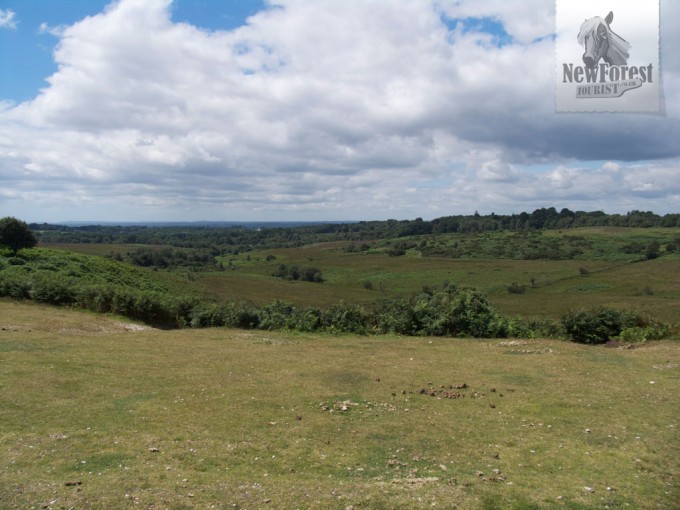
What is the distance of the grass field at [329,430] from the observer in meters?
7.92

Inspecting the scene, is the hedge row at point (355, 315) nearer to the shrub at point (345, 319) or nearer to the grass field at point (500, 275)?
the shrub at point (345, 319)

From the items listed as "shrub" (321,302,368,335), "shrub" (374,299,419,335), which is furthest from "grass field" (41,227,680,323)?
"shrub" (374,299,419,335)

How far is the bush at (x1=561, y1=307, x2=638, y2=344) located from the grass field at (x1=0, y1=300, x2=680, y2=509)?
657 cm

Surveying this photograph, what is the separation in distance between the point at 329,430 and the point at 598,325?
21607mm

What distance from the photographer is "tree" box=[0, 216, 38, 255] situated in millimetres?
41250

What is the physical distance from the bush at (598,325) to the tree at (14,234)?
41883 millimetres

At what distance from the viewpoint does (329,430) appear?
440 inches

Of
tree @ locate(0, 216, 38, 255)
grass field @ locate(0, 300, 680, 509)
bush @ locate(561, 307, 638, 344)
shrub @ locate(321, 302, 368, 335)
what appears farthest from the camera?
tree @ locate(0, 216, 38, 255)

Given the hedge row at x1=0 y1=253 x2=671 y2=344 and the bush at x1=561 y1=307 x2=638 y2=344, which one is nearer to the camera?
the bush at x1=561 y1=307 x2=638 y2=344

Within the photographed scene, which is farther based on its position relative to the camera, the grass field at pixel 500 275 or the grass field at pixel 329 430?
the grass field at pixel 500 275

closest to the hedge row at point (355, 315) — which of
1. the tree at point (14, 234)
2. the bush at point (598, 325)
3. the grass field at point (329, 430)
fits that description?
the bush at point (598, 325)

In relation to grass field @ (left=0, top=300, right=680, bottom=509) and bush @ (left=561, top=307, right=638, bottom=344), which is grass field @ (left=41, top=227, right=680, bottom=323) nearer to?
bush @ (left=561, top=307, right=638, bottom=344)

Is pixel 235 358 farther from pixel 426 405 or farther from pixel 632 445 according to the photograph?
pixel 632 445

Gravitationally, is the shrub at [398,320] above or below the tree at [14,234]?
below
